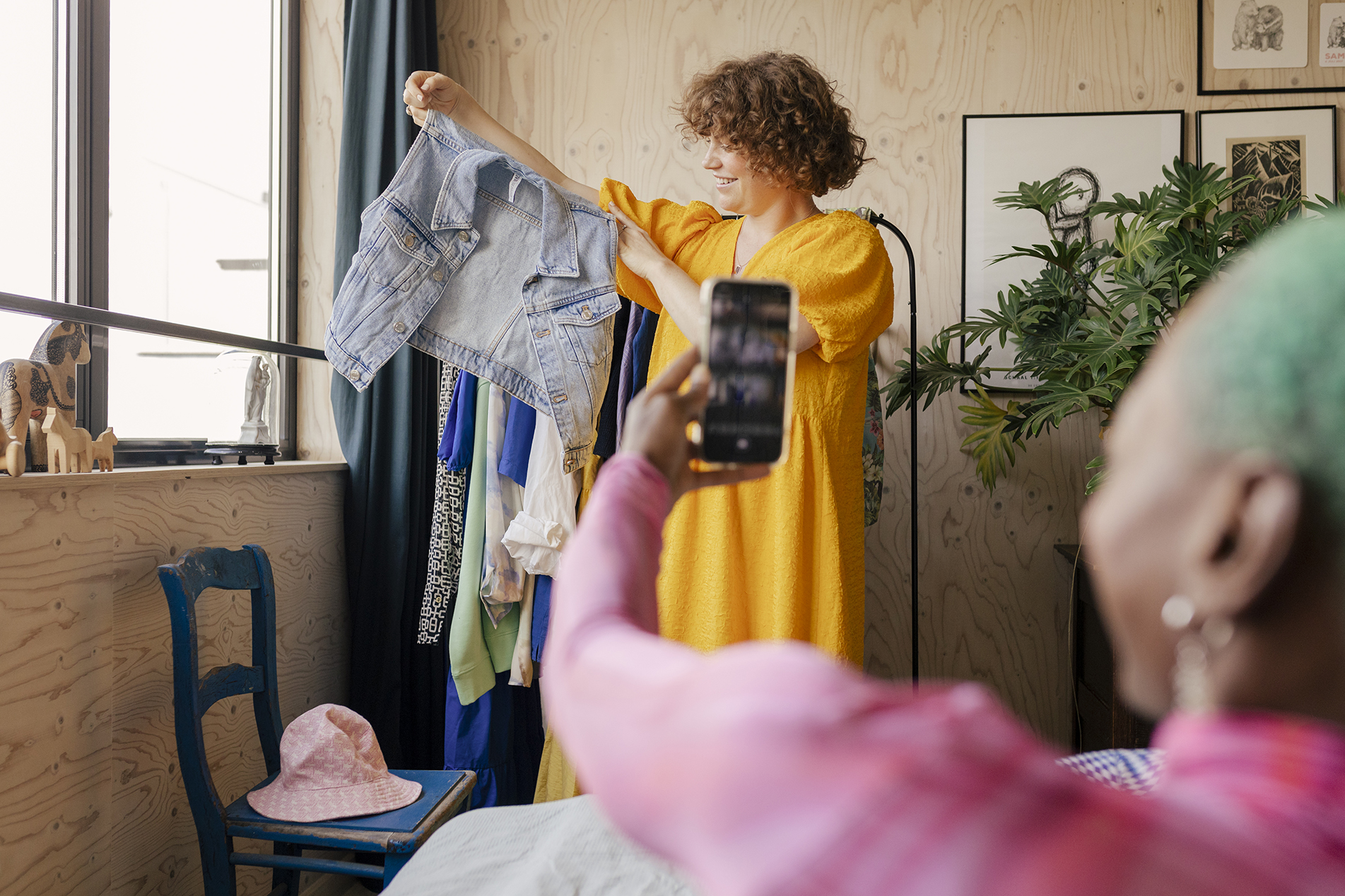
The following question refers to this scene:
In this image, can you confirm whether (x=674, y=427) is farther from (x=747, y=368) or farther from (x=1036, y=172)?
(x=1036, y=172)

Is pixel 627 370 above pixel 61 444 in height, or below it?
above

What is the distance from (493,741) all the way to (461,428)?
30.2 inches

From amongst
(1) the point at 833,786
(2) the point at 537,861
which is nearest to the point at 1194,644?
(1) the point at 833,786

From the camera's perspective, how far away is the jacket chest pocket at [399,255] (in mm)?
1643

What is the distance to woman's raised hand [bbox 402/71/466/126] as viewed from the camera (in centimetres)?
165

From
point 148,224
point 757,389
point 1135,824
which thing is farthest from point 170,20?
point 1135,824

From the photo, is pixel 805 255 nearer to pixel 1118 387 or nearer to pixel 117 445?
pixel 1118 387

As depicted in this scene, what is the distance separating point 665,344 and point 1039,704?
5.82ft

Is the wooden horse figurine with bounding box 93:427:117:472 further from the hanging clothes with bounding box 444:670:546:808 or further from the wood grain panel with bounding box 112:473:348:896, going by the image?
the hanging clothes with bounding box 444:670:546:808

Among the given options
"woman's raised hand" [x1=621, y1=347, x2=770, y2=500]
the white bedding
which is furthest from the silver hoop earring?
the white bedding

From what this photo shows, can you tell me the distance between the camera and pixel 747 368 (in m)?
0.61

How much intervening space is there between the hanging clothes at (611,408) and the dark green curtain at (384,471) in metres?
0.59

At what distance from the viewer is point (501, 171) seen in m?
1.72

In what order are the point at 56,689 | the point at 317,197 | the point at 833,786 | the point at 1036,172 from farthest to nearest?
1. the point at 1036,172
2. the point at 317,197
3. the point at 56,689
4. the point at 833,786
